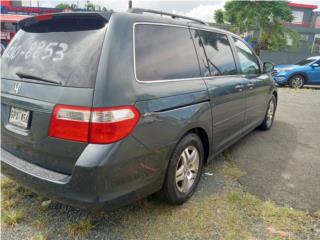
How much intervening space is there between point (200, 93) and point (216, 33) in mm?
1134

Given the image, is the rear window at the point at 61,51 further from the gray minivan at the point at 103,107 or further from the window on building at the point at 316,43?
the window on building at the point at 316,43

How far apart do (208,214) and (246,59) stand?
2562 millimetres

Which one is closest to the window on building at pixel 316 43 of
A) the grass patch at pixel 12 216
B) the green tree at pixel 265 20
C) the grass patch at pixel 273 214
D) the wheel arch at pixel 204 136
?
the green tree at pixel 265 20

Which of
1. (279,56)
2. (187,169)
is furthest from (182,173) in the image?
(279,56)

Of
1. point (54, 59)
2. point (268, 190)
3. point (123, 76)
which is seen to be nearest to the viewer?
point (123, 76)

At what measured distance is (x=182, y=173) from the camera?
2689 millimetres

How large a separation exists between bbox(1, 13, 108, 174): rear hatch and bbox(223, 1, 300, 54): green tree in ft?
61.7

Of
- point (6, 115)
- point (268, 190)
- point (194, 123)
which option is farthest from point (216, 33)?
point (6, 115)

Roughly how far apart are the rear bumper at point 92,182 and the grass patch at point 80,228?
0.40 m

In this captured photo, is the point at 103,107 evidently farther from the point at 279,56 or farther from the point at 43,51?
the point at 279,56

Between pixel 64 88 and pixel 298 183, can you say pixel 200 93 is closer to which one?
pixel 64 88

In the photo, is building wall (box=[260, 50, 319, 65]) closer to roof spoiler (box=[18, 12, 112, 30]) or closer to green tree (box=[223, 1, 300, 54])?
green tree (box=[223, 1, 300, 54])

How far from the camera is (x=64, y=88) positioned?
1.95m

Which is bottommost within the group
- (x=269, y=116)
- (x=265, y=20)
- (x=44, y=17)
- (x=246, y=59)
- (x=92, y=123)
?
(x=269, y=116)
